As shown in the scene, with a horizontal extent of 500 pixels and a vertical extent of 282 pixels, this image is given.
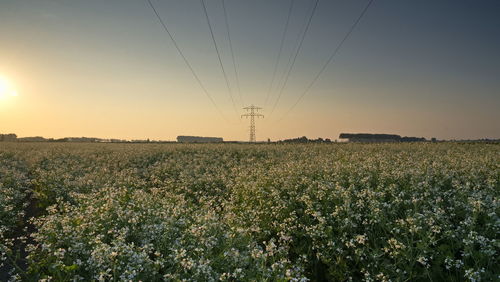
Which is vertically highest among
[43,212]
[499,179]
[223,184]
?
[499,179]

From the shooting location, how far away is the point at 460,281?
577 cm

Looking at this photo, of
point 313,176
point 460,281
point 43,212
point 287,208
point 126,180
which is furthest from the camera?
point 126,180

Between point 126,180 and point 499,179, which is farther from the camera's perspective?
point 126,180

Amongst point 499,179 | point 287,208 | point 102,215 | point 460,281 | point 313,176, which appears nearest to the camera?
point 460,281

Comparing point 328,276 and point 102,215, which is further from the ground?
point 102,215

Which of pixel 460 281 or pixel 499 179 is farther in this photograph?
pixel 499 179

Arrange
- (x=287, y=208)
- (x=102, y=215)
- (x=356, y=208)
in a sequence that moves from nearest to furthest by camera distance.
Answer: (x=102, y=215)
(x=356, y=208)
(x=287, y=208)

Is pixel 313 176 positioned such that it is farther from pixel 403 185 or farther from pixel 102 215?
pixel 102 215

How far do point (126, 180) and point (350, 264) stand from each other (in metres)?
12.6

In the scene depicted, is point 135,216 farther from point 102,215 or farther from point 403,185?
point 403,185

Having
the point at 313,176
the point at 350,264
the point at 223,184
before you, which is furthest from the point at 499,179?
the point at 223,184

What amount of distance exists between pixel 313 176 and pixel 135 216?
7.83 meters

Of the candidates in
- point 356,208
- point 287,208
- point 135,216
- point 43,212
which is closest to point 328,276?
point 356,208

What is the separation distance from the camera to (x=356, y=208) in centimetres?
832
